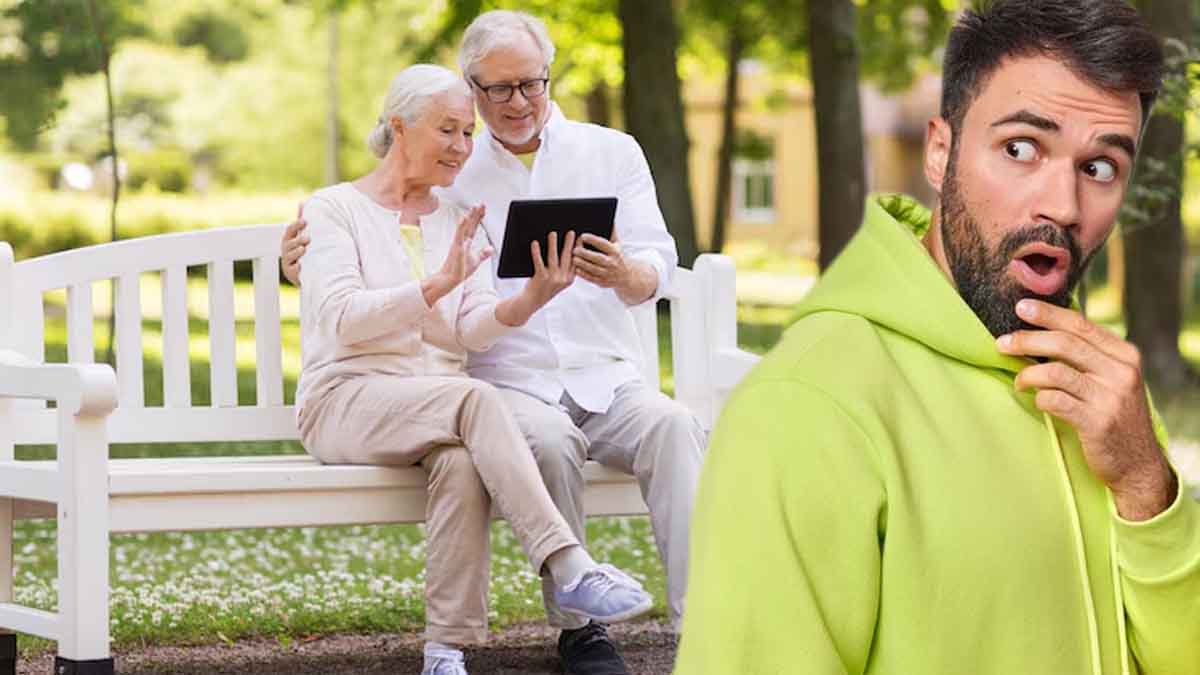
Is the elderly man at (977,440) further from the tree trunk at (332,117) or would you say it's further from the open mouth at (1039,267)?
the tree trunk at (332,117)

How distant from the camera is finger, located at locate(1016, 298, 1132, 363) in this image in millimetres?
1908

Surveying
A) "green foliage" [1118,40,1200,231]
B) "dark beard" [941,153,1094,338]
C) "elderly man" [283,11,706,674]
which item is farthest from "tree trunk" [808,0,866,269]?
"dark beard" [941,153,1094,338]

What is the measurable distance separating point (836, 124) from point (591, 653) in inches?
433

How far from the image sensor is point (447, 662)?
5.59 meters

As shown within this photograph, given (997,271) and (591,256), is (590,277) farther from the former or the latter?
(997,271)

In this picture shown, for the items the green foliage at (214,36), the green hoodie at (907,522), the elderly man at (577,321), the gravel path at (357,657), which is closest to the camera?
the green hoodie at (907,522)

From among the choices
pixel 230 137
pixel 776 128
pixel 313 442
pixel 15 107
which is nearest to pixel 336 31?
pixel 230 137

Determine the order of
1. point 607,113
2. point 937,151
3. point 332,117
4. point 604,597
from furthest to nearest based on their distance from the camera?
point 332,117 → point 607,113 → point 604,597 → point 937,151

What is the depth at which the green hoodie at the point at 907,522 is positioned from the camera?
1.74 metres

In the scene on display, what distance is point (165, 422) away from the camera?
650cm

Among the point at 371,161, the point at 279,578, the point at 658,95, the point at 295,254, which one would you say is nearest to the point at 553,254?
the point at 295,254

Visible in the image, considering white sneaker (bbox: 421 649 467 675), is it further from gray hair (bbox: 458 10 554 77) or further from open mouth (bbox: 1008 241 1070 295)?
open mouth (bbox: 1008 241 1070 295)

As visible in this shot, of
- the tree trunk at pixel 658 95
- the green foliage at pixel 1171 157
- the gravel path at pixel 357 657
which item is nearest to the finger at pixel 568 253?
the gravel path at pixel 357 657

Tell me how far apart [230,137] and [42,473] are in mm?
A: 44734
